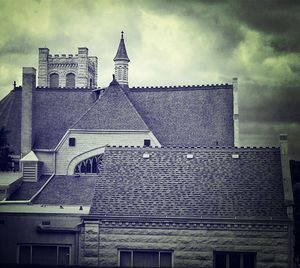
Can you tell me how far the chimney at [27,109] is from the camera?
1609 inches

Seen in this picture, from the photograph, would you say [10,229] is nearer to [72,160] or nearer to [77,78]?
[72,160]

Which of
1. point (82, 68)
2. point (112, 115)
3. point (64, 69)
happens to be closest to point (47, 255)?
point (112, 115)

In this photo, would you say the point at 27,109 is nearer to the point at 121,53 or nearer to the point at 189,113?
the point at 121,53

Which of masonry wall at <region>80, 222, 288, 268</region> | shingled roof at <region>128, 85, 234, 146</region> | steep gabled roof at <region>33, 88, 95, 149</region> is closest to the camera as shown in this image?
masonry wall at <region>80, 222, 288, 268</region>

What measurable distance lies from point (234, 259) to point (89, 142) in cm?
1789

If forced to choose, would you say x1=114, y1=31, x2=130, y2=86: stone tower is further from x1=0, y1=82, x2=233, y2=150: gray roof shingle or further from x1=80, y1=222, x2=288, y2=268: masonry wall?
x1=80, y1=222, x2=288, y2=268: masonry wall

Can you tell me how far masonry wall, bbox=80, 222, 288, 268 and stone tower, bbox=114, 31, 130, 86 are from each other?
22.9 metres

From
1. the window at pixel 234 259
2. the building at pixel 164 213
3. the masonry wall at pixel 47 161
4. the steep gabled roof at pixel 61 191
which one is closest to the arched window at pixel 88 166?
the masonry wall at pixel 47 161

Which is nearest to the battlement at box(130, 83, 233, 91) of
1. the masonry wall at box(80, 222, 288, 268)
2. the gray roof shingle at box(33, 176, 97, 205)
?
the gray roof shingle at box(33, 176, 97, 205)

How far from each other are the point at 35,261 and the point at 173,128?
18117 mm

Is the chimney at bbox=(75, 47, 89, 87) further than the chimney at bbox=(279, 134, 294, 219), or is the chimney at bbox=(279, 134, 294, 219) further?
the chimney at bbox=(75, 47, 89, 87)

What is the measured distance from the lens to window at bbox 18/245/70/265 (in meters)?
25.8

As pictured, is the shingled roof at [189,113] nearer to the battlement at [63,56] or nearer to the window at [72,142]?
the window at [72,142]

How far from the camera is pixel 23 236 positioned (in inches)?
1048
